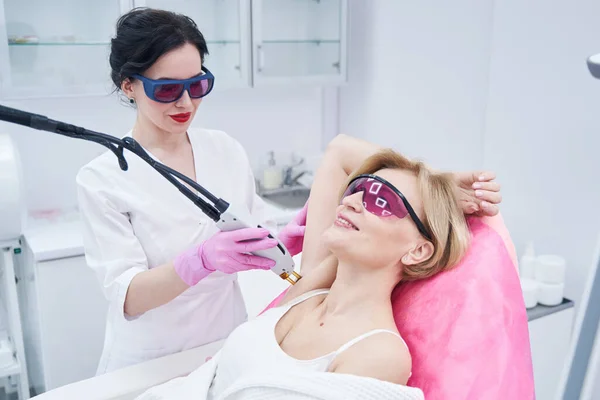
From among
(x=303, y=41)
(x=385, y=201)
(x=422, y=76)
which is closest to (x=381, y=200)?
(x=385, y=201)

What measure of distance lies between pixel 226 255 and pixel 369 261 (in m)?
0.31

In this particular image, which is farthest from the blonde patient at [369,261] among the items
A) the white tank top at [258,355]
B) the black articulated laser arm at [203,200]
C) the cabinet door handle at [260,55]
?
the cabinet door handle at [260,55]

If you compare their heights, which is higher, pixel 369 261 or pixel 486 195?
pixel 486 195

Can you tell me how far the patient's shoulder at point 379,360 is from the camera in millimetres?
1111

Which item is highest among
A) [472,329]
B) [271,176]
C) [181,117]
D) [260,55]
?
[260,55]

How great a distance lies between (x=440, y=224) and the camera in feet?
4.23

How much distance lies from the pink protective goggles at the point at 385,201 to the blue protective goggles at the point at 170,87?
0.49 meters

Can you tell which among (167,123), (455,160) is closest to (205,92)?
(167,123)

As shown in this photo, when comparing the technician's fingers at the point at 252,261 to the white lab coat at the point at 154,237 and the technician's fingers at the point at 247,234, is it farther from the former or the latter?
Result: the white lab coat at the point at 154,237

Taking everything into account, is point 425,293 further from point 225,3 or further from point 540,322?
point 225,3

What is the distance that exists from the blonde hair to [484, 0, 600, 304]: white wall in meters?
1.10

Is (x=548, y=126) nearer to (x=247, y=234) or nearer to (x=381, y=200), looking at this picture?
(x=381, y=200)

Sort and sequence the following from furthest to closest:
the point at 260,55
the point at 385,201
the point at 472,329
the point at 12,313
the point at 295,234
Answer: the point at 260,55 → the point at 12,313 → the point at 295,234 → the point at 385,201 → the point at 472,329

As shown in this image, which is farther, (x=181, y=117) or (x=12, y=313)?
(x=12, y=313)
